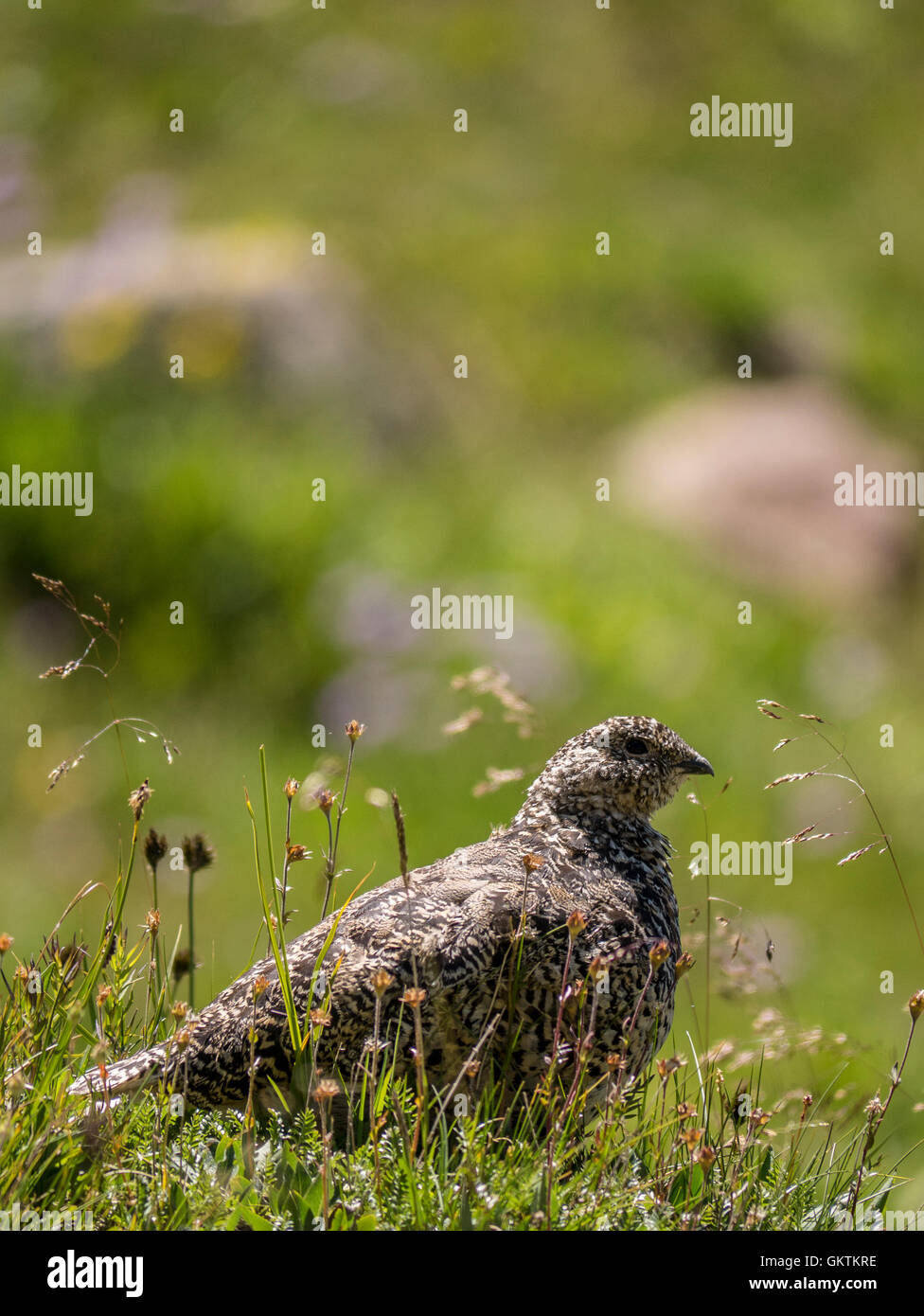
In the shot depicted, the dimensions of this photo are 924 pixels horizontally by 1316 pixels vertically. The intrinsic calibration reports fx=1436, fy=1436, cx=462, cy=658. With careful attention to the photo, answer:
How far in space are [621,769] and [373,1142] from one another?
65.1 inches

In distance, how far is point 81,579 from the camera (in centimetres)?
1086

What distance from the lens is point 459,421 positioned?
1427 centimetres

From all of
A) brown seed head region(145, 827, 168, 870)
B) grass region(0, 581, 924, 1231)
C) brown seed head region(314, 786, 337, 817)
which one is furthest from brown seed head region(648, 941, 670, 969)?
brown seed head region(145, 827, 168, 870)

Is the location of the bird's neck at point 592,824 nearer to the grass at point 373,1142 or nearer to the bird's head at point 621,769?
the bird's head at point 621,769

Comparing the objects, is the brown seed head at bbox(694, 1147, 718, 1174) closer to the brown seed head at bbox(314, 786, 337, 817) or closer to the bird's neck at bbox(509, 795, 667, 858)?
the brown seed head at bbox(314, 786, 337, 817)

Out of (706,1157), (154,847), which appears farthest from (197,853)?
(706,1157)

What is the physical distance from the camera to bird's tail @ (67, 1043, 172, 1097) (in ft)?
12.3

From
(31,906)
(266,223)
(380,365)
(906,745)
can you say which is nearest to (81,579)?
(31,906)

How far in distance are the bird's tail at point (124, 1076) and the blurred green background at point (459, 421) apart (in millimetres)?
1658

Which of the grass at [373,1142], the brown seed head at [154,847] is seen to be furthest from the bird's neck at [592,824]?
the brown seed head at [154,847]

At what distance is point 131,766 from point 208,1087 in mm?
7275

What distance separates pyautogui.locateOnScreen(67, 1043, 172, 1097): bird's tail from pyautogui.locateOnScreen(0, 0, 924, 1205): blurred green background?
1658mm

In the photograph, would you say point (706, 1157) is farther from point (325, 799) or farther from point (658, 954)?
point (325, 799)
